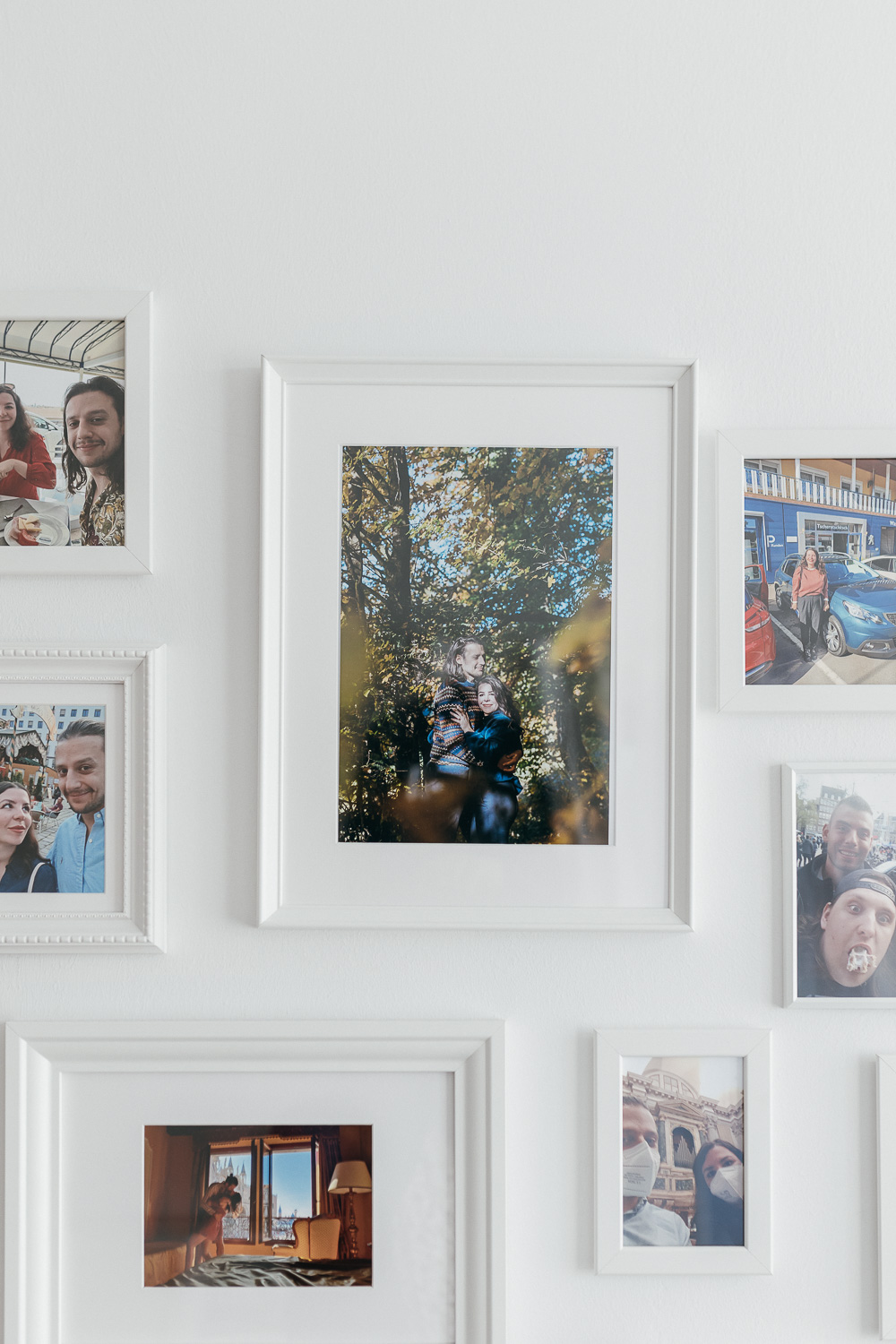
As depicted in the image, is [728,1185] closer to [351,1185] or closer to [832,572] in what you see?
[351,1185]

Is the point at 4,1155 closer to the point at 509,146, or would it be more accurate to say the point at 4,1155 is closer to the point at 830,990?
the point at 830,990

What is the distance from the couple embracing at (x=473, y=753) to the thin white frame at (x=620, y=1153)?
28 cm

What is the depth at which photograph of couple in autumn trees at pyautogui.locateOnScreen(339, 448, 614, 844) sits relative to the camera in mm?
917

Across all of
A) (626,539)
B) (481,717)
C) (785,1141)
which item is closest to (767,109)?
(626,539)

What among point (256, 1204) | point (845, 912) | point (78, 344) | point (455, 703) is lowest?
point (256, 1204)

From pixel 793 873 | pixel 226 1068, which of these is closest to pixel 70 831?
pixel 226 1068

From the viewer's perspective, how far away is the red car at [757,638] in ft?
3.06

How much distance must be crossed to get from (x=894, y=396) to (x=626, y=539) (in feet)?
1.20

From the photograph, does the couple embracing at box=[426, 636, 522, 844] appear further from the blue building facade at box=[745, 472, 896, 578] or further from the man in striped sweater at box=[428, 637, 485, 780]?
the blue building facade at box=[745, 472, 896, 578]

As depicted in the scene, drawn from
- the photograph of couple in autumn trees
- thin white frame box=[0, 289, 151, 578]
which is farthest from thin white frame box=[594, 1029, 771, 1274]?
thin white frame box=[0, 289, 151, 578]

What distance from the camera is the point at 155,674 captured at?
36.1 inches

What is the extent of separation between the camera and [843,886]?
3.05ft

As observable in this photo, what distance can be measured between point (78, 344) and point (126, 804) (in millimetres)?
528

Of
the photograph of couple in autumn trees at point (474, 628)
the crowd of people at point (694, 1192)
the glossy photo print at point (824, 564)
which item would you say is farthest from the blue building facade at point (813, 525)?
the crowd of people at point (694, 1192)
